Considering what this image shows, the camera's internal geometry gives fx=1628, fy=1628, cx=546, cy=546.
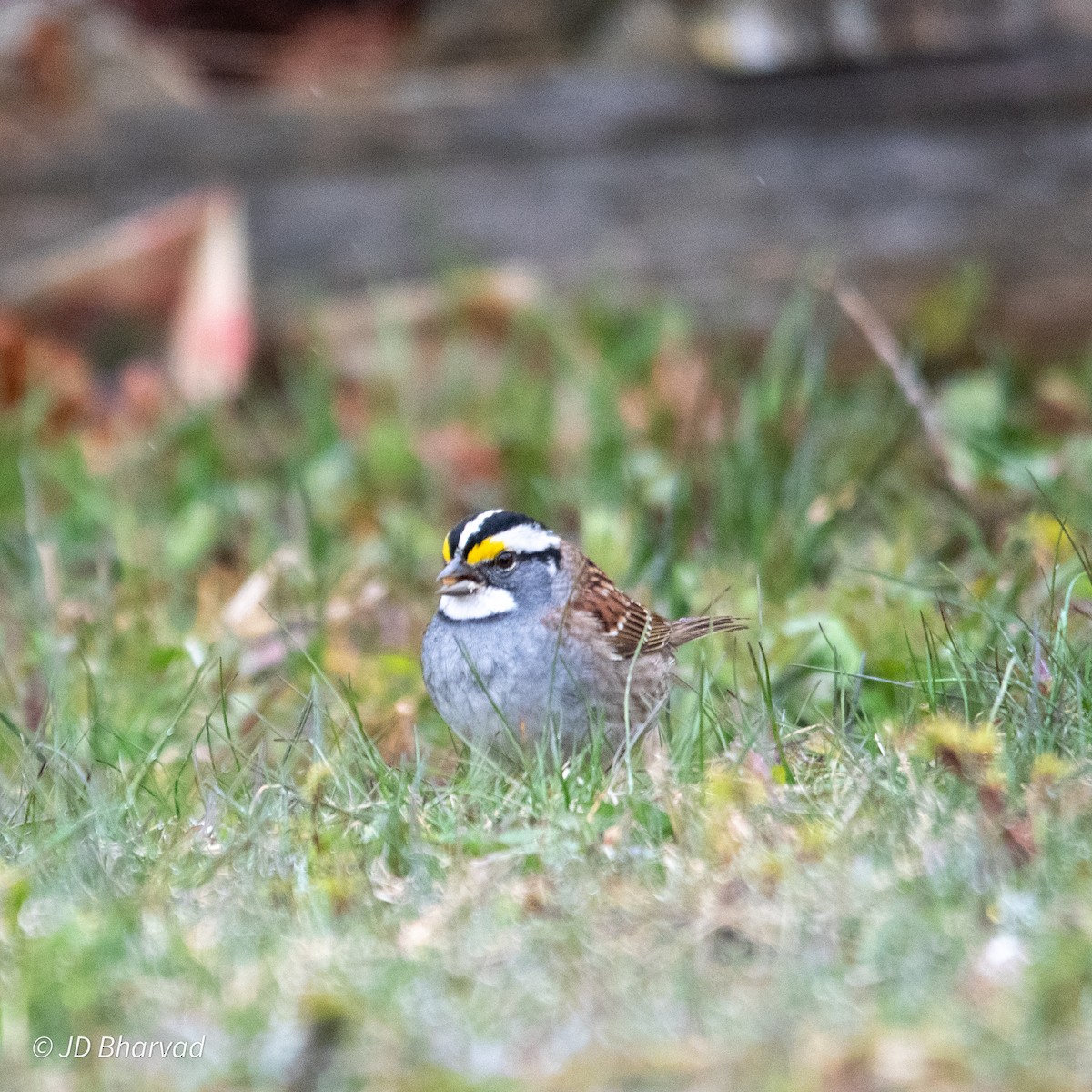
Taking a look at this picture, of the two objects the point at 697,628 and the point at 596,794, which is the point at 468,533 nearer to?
the point at 697,628

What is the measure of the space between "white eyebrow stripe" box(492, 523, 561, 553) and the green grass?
53cm

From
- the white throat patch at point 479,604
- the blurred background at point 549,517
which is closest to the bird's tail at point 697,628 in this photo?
the blurred background at point 549,517

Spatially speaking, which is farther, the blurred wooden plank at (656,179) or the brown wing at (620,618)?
the blurred wooden plank at (656,179)

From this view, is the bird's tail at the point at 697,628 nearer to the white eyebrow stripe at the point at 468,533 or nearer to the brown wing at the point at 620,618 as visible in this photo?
the brown wing at the point at 620,618

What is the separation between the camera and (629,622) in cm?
427

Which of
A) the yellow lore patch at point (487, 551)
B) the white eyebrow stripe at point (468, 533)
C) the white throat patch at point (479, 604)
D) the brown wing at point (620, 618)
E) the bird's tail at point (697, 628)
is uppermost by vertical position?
the white eyebrow stripe at point (468, 533)

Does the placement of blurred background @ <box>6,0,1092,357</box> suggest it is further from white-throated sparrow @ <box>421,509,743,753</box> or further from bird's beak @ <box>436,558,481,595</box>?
bird's beak @ <box>436,558,481,595</box>

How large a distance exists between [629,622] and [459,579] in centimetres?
46

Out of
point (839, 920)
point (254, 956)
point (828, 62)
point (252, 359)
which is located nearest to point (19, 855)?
point (254, 956)

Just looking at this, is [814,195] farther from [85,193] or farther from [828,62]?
[85,193]

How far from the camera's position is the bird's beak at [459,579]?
4.13 m

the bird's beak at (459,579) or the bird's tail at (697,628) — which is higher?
the bird's beak at (459,579)

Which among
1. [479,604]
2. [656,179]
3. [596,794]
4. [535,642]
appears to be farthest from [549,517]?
[596,794]

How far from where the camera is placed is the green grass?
2330 mm
